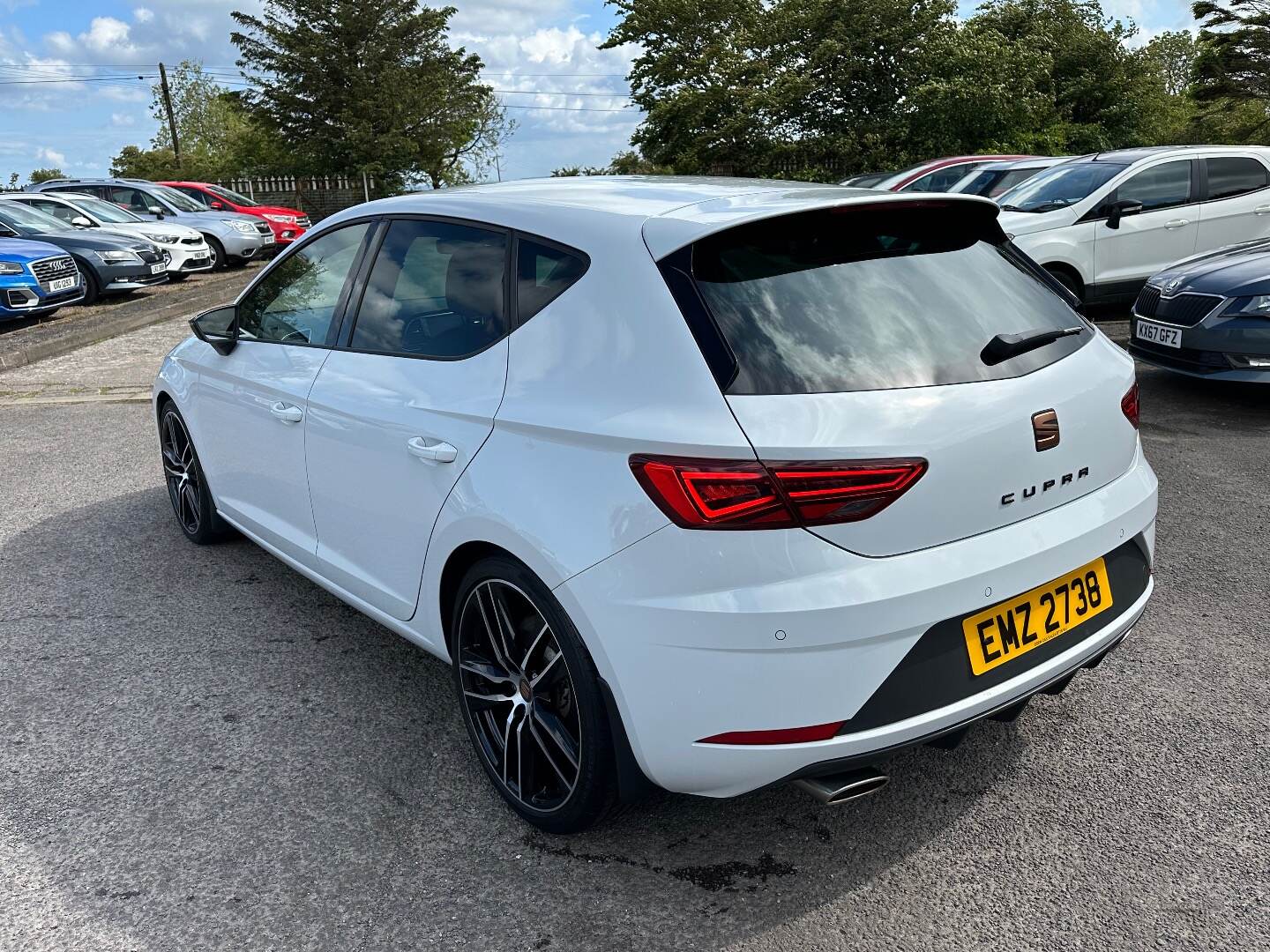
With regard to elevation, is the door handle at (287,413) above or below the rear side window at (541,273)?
below

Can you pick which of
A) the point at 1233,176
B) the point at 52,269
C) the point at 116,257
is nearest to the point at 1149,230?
the point at 1233,176

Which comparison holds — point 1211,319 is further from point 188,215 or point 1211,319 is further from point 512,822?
point 188,215

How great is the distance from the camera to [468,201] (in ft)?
10.4

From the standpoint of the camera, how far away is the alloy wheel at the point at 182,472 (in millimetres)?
4902

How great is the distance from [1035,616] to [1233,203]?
952cm

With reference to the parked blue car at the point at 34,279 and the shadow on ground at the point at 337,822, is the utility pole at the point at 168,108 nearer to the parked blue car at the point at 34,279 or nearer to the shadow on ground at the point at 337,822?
the parked blue car at the point at 34,279

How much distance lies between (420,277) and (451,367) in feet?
1.65

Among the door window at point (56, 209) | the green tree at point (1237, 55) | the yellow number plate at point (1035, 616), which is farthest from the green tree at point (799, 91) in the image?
the yellow number plate at point (1035, 616)

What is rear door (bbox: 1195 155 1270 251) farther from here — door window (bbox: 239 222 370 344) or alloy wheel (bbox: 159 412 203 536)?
alloy wheel (bbox: 159 412 203 536)

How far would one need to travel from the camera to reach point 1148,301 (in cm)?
761

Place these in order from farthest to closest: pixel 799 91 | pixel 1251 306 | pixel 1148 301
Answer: pixel 799 91, pixel 1148 301, pixel 1251 306

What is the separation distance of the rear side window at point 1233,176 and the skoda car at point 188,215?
655 inches

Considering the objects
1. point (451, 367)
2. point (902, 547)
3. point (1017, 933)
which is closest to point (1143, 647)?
point (1017, 933)

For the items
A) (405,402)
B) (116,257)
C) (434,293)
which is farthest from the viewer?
(116,257)
